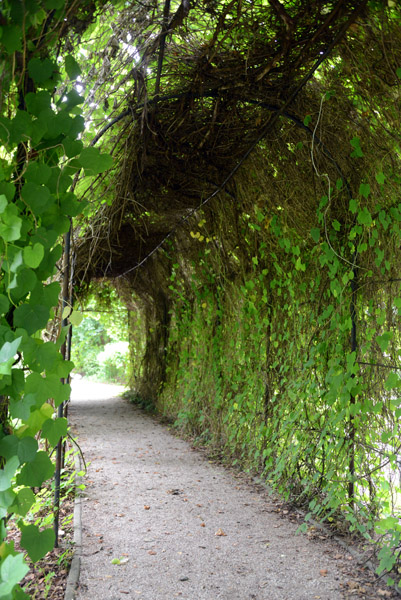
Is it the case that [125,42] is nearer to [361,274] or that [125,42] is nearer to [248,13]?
[248,13]

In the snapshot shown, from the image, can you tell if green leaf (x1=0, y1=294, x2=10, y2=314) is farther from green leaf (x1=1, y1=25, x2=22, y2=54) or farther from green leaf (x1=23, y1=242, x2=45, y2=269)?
green leaf (x1=1, y1=25, x2=22, y2=54)

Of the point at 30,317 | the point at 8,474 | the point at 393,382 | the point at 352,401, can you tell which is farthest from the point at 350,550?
the point at 30,317

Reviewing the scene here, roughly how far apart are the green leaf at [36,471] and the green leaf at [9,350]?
327 mm

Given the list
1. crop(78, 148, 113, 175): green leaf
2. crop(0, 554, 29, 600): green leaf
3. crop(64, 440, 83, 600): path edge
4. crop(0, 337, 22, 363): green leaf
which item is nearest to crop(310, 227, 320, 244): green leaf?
crop(78, 148, 113, 175): green leaf

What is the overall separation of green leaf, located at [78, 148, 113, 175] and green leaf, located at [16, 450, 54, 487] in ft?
2.90

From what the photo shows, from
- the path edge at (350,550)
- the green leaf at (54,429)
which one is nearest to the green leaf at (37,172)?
the green leaf at (54,429)

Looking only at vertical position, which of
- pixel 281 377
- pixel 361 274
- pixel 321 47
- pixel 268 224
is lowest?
pixel 281 377

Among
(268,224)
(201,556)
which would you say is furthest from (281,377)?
(201,556)

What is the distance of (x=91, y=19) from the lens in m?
2.21

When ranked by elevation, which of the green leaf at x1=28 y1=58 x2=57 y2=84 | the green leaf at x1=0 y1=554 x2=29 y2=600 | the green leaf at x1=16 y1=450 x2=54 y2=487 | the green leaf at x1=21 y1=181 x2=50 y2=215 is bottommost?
the green leaf at x1=0 y1=554 x2=29 y2=600

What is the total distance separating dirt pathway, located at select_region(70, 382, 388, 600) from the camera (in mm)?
2857

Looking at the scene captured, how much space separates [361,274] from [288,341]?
3.89 ft

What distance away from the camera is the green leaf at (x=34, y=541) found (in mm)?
1499

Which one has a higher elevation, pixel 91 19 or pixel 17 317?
pixel 91 19
